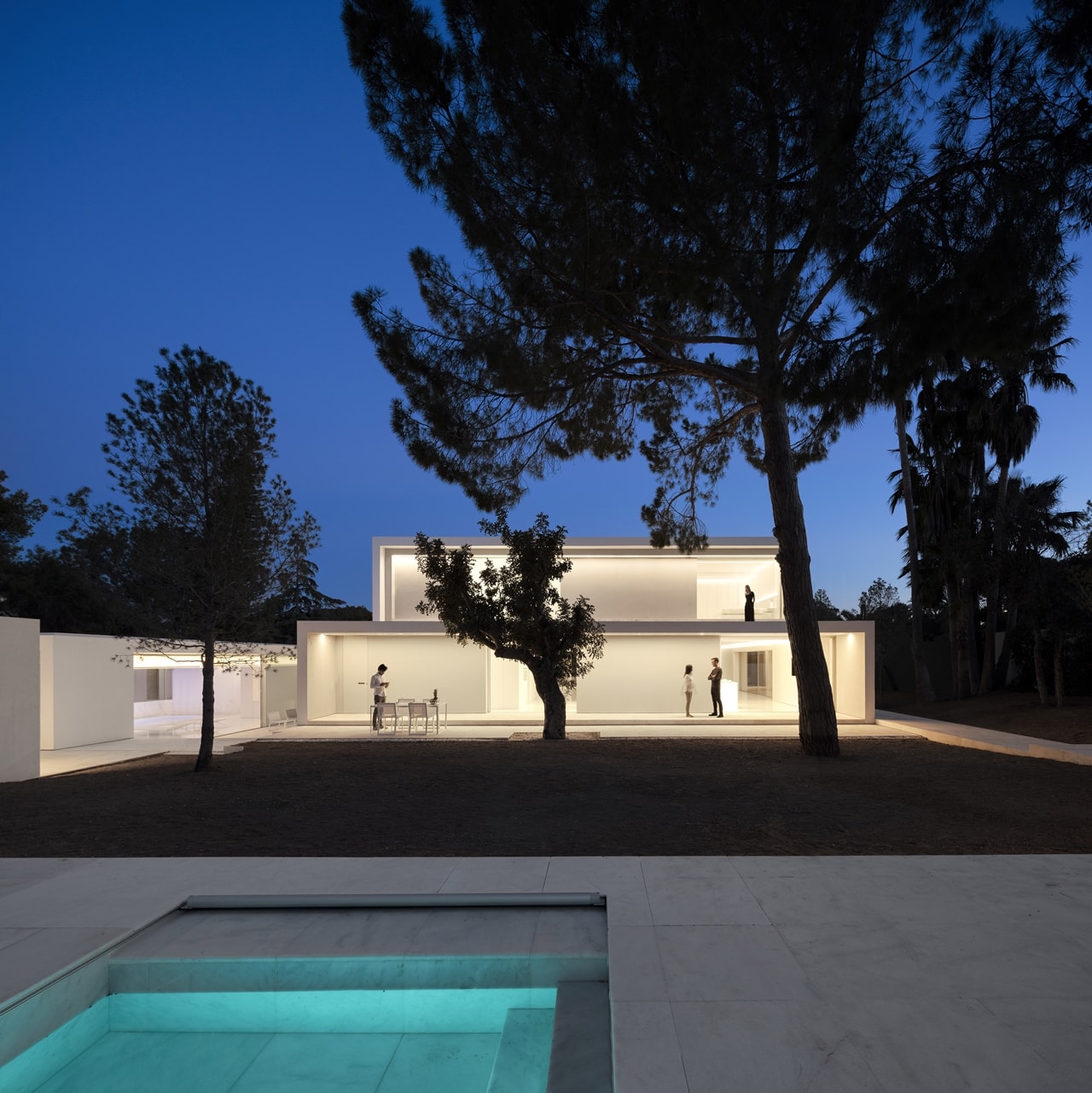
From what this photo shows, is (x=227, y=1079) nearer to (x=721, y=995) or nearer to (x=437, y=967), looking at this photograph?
(x=437, y=967)

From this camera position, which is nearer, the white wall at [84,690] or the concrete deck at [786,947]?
the concrete deck at [786,947]

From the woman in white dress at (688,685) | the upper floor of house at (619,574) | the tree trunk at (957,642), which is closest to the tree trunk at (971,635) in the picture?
the tree trunk at (957,642)

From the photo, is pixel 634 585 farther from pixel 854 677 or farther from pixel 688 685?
pixel 854 677

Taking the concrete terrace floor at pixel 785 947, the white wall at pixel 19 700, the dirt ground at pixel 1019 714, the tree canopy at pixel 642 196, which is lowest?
the dirt ground at pixel 1019 714

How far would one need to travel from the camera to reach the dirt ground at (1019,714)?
15070mm

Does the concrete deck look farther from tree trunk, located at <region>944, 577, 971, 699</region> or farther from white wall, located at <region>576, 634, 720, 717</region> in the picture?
tree trunk, located at <region>944, 577, 971, 699</region>

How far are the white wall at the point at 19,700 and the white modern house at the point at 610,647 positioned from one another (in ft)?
22.4

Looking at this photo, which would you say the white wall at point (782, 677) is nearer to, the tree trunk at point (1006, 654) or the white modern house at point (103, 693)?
the tree trunk at point (1006, 654)

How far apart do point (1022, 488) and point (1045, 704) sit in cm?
720

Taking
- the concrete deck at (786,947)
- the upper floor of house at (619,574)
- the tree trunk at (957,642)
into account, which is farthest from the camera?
the tree trunk at (957,642)

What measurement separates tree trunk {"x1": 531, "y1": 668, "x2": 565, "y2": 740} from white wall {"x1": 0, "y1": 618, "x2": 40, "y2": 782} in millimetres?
7641

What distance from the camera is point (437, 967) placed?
391 cm

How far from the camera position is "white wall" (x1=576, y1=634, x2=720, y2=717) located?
18391 millimetres

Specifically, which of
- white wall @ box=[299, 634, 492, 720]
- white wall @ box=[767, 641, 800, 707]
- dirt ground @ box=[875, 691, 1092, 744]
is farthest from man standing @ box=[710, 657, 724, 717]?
dirt ground @ box=[875, 691, 1092, 744]
